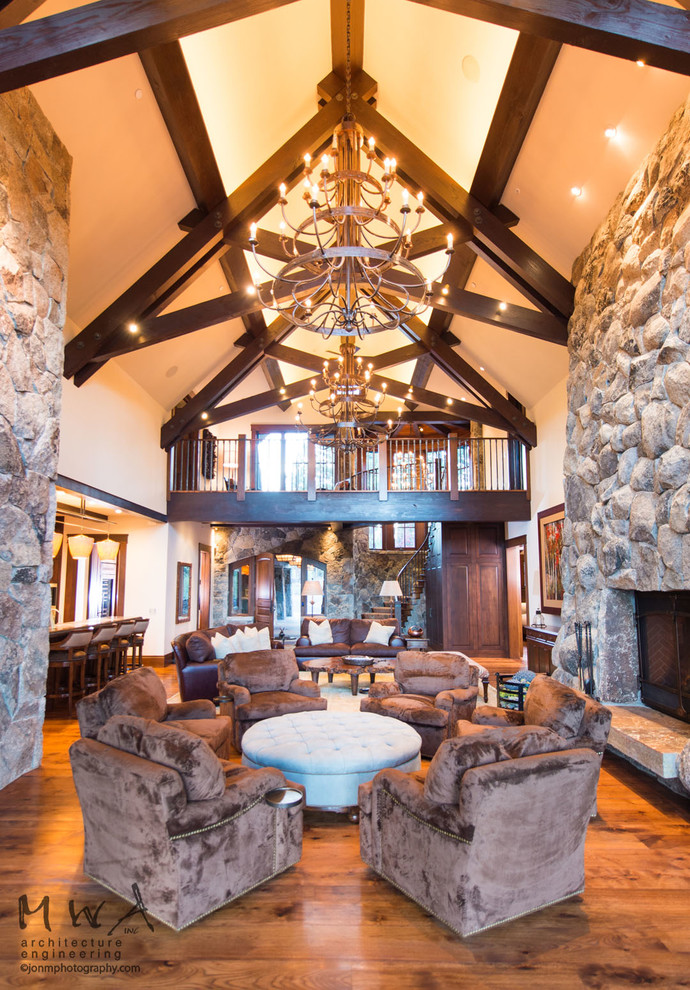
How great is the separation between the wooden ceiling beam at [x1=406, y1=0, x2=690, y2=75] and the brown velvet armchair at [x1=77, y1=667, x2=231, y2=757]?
4.66 metres

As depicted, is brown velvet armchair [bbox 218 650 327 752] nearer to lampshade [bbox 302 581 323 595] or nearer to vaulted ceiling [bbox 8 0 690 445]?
vaulted ceiling [bbox 8 0 690 445]

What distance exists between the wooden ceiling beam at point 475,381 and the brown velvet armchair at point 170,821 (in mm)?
8505

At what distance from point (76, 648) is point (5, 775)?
2.82m

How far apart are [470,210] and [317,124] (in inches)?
78.0

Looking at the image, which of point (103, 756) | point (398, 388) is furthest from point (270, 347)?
point (103, 756)

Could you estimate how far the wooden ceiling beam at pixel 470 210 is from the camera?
6777mm

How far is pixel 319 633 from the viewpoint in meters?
9.52

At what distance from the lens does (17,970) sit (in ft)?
7.59

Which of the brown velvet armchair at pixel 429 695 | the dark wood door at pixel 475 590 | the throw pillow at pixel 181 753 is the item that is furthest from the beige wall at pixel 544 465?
the throw pillow at pixel 181 753

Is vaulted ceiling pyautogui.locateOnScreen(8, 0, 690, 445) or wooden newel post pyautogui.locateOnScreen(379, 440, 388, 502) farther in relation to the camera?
wooden newel post pyautogui.locateOnScreen(379, 440, 388, 502)

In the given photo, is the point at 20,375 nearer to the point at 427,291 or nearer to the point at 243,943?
the point at 427,291

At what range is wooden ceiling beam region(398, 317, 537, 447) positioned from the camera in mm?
10367

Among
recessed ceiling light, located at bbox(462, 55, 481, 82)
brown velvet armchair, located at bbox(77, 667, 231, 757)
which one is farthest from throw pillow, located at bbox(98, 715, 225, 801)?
recessed ceiling light, located at bbox(462, 55, 481, 82)

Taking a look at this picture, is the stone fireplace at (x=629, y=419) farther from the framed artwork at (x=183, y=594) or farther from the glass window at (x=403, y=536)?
the glass window at (x=403, y=536)
